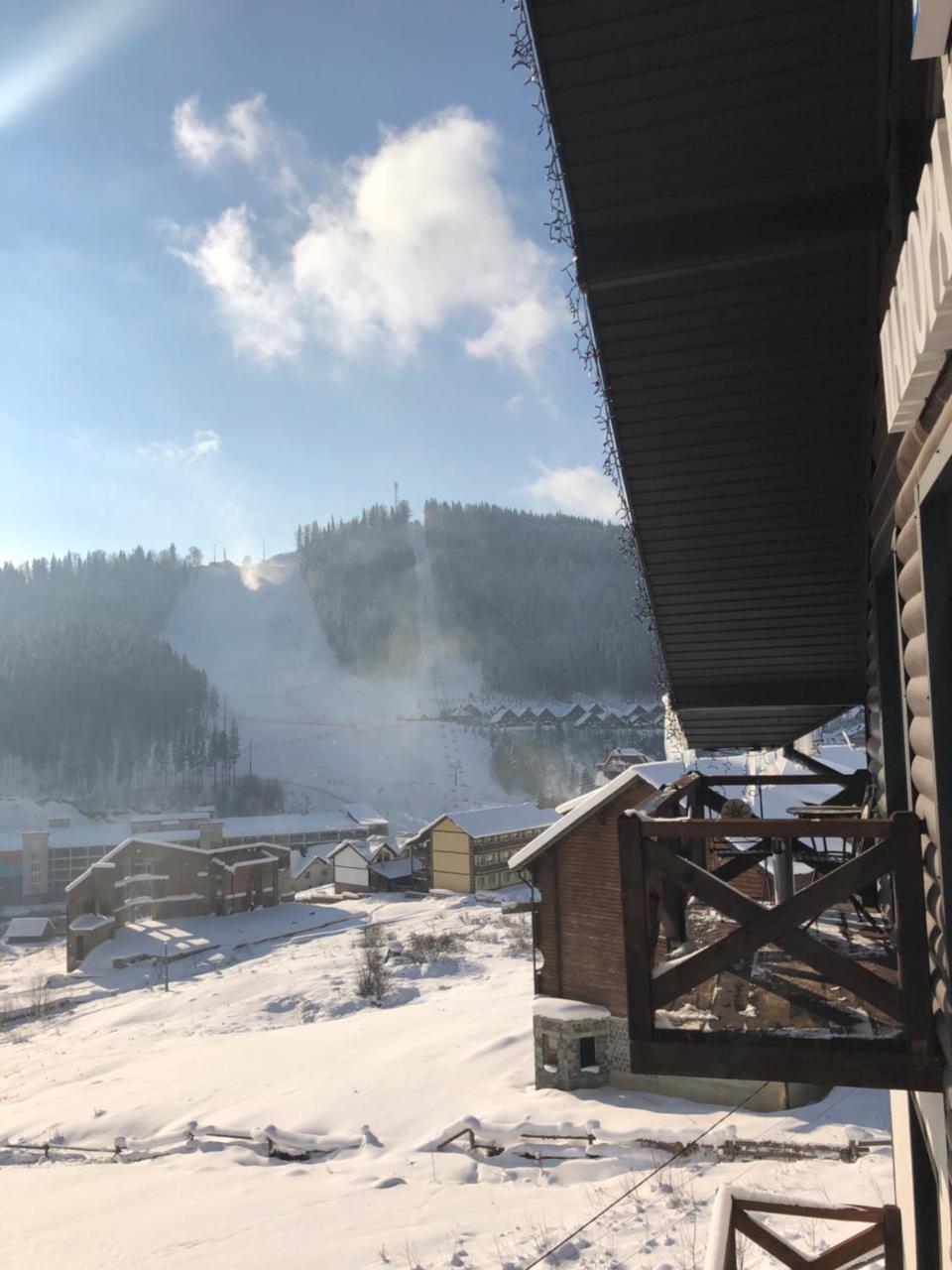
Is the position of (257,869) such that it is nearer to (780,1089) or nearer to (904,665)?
(780,1089)

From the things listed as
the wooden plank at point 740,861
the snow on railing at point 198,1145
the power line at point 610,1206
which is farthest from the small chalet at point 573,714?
the wooden plank at point 740,861

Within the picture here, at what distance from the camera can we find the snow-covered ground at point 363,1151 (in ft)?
28.2

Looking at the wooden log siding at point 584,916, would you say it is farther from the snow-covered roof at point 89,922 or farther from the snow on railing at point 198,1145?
the snow-covered roof at point 89,922

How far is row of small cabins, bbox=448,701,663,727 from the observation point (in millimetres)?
115688

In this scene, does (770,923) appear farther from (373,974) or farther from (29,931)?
(29,931)

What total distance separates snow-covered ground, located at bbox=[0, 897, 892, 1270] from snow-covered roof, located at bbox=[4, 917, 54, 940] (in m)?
19.2

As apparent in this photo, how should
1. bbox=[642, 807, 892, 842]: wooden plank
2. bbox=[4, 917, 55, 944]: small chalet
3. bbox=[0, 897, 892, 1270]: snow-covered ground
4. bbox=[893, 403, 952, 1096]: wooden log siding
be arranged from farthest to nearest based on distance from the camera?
bbox=[4, 917, 55, 944]: small chalet → bbox=[0, 897, 892, 1270]: snow-covered ground → bbox=[642, 807, 892, 842]: wooden plank → bbox=[893, 403, 952, 1096]: wooden log siding

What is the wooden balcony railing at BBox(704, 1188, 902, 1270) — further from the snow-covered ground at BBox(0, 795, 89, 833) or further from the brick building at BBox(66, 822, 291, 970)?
the snow-covered ground at BBox(0, 795, 89, 833)

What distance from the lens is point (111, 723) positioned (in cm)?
10812

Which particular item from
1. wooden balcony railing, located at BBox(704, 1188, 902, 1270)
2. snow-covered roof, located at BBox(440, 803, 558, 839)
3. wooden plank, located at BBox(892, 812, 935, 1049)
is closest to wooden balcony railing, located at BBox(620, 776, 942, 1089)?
wooden plank, located at BBox(892, 812, 935, 1049)

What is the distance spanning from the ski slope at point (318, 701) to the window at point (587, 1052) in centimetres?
6588

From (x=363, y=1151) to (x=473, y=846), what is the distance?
33652mm

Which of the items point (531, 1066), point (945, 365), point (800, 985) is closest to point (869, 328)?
point (945, 365)

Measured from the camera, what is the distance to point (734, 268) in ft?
13.9
